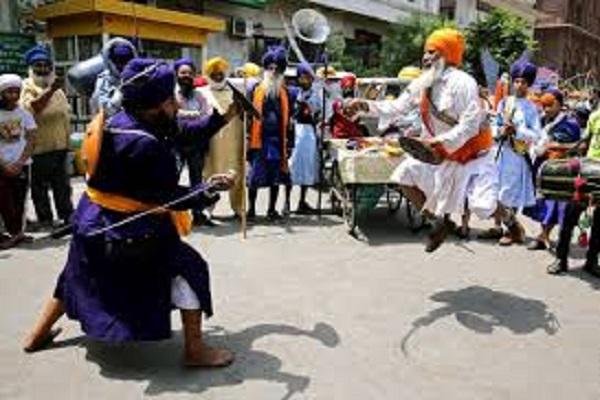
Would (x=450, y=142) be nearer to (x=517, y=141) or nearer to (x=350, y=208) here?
Result: (x=517, y=141)

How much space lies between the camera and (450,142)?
5.44m

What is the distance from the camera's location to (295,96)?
9.09 m

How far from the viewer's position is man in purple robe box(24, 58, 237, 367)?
3979 millimetres

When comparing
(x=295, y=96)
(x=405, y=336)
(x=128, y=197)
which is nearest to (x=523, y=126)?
(x=295, y=96)

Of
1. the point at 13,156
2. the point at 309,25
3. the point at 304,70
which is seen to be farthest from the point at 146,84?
the point at 309,25

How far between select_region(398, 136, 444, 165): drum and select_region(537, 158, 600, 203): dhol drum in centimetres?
99

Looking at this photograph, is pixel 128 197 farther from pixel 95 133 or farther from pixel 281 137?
pixel 281 137

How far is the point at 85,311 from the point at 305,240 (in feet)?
12.7

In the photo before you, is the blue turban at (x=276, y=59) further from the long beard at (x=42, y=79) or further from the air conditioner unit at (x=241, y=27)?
the air conditioner unit at (x=241, y=27)

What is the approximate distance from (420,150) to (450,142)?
236 millimetres

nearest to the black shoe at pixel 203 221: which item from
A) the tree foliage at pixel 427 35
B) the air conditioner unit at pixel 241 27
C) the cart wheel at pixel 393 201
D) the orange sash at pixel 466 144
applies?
the cart wheel at pixel 393 201

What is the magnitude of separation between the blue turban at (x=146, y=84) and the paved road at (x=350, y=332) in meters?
1.59

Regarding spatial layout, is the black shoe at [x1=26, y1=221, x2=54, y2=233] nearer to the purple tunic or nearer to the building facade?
the purple tunic

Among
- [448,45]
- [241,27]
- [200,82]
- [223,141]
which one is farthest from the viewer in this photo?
[241,27]
